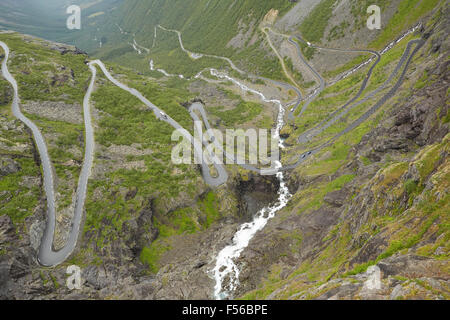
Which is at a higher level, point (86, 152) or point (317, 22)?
point (317, 22)

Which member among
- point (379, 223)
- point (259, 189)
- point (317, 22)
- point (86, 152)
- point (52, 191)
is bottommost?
point (379, 223)

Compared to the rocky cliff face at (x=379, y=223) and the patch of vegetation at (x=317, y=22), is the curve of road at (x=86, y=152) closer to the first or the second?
the rocky cliff face at (x=379, y=223)

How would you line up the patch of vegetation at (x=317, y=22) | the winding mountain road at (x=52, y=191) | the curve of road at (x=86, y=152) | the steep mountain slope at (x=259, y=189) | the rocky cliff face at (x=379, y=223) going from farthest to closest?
the patch of vegetation at (x=317, y=22) → the curve of road at (x=86, y=152) → the winding mountain road at (x=52, y=191) → the steep mountain slope at (x=259, y=189) → the rocky cliff face at (x=379, y=223)

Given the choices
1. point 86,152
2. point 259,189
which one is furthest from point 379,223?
point 86,152

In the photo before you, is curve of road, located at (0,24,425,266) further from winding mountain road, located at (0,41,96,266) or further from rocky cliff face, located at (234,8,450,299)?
rocky cliff face, located at (234,8,450,299)

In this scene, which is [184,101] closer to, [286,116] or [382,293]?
[286,116]

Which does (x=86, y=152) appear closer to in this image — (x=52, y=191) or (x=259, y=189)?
(x=52, y=191)

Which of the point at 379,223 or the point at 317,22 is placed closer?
the point at 379,223

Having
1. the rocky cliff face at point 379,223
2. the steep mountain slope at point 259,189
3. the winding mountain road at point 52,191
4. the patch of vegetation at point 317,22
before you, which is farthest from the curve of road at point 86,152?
the patch of vegetation at point 317,22

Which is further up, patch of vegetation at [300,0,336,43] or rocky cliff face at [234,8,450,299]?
patch of vegetation at [300,0,336,43]

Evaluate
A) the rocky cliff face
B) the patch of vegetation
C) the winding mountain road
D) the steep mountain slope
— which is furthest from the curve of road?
the patch of vegetation

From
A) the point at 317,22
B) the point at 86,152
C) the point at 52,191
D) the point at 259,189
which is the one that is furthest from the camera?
the point at 317,22

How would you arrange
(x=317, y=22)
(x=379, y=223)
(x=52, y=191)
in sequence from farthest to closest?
1. (x=317, y=22)
2. (x=52, y=191)
3. (x=379, y=223)
